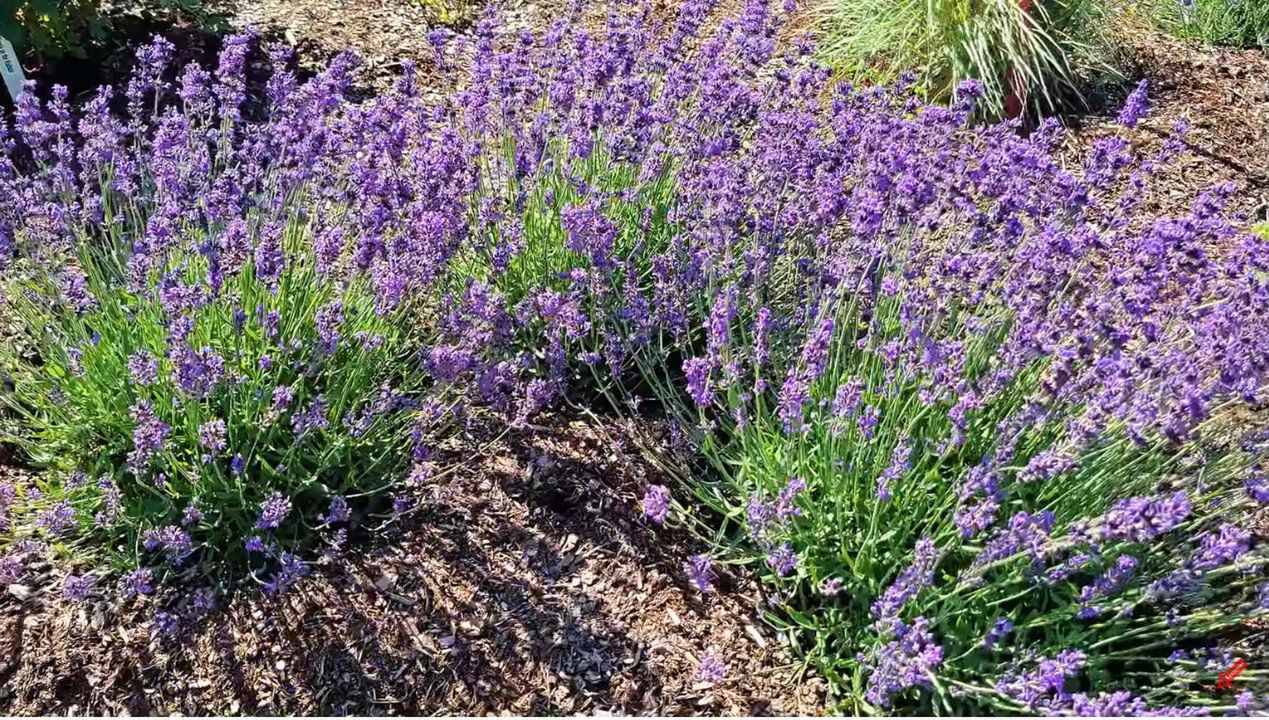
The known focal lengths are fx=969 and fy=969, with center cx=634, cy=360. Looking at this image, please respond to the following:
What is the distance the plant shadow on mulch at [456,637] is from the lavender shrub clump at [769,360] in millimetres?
150

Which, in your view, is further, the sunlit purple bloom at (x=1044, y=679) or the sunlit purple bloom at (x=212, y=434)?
the sunlit purple bloom at (x=212, y=434)

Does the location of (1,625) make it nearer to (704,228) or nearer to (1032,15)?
(704,228)

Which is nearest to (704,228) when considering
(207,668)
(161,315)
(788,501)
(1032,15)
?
(788,501)

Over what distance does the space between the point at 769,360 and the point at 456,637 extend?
1255mm

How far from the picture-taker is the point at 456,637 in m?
2.73

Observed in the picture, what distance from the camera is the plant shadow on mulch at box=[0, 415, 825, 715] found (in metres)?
2.56

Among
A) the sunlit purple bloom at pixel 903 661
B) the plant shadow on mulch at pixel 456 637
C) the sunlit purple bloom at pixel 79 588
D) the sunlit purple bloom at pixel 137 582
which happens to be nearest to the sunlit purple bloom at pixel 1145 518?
the sunlit purple bloom at pixel 903 661

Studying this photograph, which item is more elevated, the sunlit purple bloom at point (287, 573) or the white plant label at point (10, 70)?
the white plant label at point (10, 70)

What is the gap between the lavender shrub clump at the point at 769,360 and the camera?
240 cm

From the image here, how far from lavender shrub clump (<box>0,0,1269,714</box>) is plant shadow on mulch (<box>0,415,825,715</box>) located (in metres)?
0.15

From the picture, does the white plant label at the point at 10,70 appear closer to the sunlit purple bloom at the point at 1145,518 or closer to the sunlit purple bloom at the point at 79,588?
the sunlit purple bloom at the point at 79,588

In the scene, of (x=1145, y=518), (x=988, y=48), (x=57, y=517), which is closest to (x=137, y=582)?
(x=57, y=517)

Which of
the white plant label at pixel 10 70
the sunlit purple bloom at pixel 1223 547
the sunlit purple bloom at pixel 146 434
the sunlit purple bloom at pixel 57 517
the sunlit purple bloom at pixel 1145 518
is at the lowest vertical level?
the sunlit purple bloom at pixel 57 517

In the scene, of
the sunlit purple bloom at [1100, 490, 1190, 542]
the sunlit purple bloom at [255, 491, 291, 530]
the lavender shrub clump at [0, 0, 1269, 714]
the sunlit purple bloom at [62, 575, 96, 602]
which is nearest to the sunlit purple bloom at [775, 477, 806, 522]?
the lavender shrub clump at [0, 0, 1269, 714]
